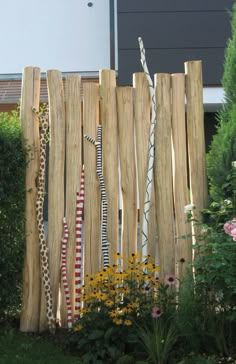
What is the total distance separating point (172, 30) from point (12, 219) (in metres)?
8.41

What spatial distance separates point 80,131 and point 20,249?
112 centimetres

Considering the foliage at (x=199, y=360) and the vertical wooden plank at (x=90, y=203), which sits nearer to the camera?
the foliage at (x=199, y=360)

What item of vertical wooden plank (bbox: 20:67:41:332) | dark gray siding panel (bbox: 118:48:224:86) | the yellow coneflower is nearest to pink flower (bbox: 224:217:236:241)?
the yellow coneflower

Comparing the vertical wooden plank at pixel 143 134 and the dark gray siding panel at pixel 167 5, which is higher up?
the dark gray siding panel at pixel 167 5

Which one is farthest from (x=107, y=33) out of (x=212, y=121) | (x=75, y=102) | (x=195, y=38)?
(x=75, y=102)

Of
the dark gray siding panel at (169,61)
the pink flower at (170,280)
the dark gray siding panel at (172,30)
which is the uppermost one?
the dark gray siding panel at (172,30)

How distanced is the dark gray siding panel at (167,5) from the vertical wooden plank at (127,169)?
25.3 feet

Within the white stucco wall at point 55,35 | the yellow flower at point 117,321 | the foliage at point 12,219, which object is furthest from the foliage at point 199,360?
the white stucco wall at point 55,35

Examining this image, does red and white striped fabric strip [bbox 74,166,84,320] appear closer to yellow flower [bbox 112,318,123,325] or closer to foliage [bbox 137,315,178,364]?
yellow flower [bbox 112,318,123,325]

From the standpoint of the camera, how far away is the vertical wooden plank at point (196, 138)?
501 cm

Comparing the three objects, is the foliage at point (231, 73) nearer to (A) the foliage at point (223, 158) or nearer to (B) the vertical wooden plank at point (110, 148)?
(A) the foliage at point (223, 158)

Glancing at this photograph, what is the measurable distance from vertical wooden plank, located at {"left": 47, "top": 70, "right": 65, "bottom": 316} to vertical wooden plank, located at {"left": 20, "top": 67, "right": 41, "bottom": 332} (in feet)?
0.42

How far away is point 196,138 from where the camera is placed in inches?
199

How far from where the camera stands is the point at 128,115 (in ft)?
16.8
